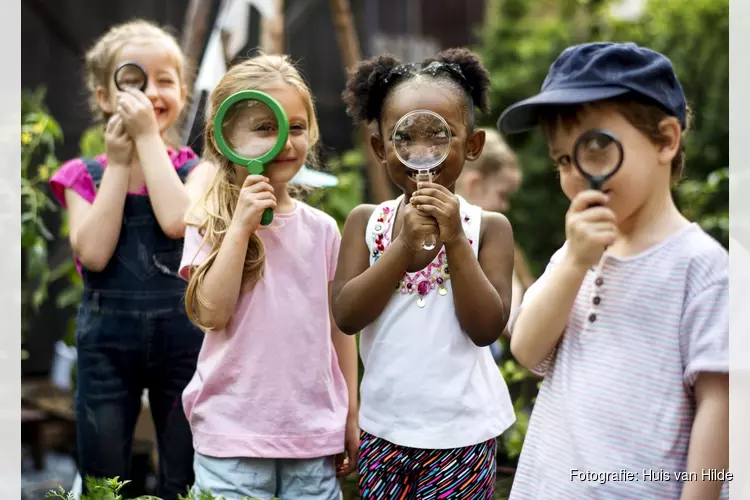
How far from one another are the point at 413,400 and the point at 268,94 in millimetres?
1035

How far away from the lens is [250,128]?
2.73 m

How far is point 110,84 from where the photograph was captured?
3445 mm

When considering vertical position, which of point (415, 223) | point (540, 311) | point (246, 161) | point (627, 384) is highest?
point (246, 161)

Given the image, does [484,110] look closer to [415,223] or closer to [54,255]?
[415,223]

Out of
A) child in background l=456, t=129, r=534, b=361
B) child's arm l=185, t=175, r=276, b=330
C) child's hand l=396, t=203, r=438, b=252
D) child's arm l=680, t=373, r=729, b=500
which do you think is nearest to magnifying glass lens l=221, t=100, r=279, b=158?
child's arm l=185, t=175, r=276, b=330

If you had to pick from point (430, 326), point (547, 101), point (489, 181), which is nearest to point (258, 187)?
point (430, 326)

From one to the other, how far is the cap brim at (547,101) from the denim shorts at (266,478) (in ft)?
3.91

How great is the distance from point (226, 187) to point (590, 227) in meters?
1.24

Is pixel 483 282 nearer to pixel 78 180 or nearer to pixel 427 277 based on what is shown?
pixel 427 277

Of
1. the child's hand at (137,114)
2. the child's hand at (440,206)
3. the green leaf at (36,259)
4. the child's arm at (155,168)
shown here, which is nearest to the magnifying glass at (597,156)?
the child's hand at (440,206)

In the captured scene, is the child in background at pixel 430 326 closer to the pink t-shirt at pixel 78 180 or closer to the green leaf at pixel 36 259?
the pink t-shirt at pixel 78 180

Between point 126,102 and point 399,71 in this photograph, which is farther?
point 126,102

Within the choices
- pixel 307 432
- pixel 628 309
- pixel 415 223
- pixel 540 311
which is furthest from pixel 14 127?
pixel 628 309

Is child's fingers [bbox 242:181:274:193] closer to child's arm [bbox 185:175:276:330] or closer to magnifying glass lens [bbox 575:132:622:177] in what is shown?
child's arm [bbox 185:175:276:330]
